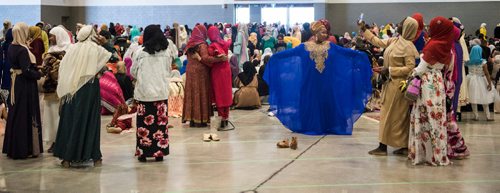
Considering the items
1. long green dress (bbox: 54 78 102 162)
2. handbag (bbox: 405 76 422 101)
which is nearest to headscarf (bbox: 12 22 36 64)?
long green dress (bbox: 54 78 102 162)

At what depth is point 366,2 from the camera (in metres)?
26.8

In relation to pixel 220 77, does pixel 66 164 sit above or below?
below

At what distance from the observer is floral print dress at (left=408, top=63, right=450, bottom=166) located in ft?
22.7

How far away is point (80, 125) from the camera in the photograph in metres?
6.86

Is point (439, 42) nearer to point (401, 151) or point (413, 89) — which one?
point (413, 89)

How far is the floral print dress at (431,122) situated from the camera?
6930 mm

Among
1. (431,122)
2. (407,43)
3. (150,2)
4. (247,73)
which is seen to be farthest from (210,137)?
Result: (150,2)

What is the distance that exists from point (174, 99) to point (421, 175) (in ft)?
18.9

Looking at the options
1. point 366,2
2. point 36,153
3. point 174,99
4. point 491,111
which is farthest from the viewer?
point 366,2

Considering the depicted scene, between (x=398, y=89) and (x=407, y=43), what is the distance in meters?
0.50

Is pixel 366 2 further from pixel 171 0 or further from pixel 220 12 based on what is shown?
pixel 171 0

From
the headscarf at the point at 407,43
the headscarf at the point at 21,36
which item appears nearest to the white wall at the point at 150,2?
the headscarf at the point at 407,43

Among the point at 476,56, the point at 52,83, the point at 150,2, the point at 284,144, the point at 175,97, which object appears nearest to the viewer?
the point at 52,83

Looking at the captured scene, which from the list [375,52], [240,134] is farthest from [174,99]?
[375,52]
